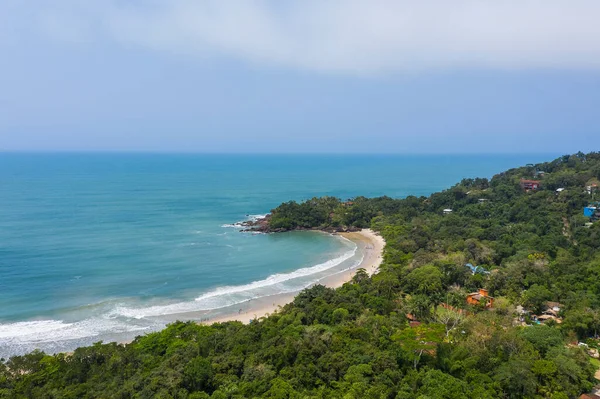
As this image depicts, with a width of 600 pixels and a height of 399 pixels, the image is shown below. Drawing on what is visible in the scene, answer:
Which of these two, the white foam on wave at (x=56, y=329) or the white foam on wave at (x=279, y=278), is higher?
the white foam on wave at (x=279, y=278)

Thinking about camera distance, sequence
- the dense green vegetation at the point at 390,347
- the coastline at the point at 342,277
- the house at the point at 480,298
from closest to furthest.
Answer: the dense green vegetation at the point at 390,347
the house at the point at 480,298
the coastline at the point at 342,277

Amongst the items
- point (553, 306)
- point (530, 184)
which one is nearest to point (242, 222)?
point (553, 306)

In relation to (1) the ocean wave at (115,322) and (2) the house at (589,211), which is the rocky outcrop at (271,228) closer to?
(1) the ocean wave at (115,322)

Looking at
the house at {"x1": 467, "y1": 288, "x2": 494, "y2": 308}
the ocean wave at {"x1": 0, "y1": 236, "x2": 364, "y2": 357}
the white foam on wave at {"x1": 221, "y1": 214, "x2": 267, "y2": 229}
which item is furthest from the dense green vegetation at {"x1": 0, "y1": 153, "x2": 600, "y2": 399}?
the white foam on wave at {"x1": 221, "y1": 214, "x2": 267, "y2": 229}

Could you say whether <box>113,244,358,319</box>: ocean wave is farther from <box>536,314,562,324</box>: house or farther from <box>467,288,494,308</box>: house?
<box>536,314,562,324</box>: house

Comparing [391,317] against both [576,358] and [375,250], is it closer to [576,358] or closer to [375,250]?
[576,358]

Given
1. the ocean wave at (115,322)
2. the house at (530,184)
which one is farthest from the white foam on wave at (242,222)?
the house at (530,184)

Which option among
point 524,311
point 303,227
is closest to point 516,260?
point 524,311

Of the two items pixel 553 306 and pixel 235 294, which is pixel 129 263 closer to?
pixel 235 294
